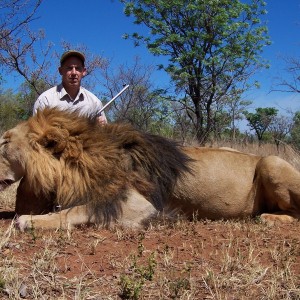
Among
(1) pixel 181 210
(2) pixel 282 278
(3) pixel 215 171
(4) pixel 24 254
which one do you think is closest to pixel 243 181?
(3) pixel 215 171

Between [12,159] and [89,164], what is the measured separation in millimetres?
613

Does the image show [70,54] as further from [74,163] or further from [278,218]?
[278,218]

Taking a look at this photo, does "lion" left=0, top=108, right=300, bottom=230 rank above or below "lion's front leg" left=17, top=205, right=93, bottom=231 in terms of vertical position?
above

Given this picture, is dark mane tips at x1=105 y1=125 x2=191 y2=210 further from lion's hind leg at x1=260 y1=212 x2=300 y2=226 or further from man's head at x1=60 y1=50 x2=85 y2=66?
man's head at x1=60 y1=50 x2=85 y2=66

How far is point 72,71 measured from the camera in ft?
18.7

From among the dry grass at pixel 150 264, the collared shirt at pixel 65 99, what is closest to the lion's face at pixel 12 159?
the dry grass at pixel 150 264

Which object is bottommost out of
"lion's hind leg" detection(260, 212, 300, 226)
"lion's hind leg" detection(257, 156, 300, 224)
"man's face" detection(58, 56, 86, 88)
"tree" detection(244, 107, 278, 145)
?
"lion's hind leg" detection(260, 212, 300, 226)

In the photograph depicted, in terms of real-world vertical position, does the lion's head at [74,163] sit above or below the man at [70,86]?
below

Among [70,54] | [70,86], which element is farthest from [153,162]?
[70,54]

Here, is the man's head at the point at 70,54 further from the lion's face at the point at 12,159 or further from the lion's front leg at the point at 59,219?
the lion's front leg at the point at 59,219

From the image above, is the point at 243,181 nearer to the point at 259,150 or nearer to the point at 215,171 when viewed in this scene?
the point at 215,171

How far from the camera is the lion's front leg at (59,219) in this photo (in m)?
3.43

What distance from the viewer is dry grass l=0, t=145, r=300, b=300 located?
2.23 metres

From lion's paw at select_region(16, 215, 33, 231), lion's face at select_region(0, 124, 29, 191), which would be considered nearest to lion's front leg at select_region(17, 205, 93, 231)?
lion's paw at select_region(16, 215, 33, 231)
